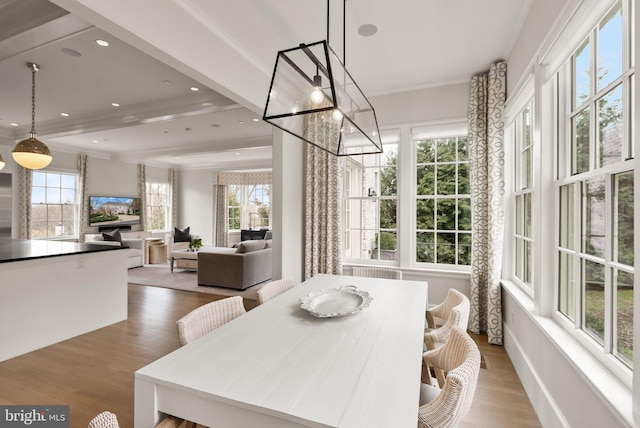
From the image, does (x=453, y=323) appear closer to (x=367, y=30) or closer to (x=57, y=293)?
(x=367, y=30)

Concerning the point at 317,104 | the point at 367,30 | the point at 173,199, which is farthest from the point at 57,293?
the point at 173,199

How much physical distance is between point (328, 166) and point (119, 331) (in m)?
3.13

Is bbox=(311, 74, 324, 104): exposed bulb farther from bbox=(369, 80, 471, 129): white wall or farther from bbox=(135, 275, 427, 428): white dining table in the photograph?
bbox=(369, 80, 471, 129): white wall

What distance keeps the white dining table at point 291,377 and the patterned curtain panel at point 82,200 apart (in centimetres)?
754

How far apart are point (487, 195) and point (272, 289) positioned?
8.19ft

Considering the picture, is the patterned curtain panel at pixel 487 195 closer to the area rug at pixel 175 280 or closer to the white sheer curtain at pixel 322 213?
the white sheer curtain at pixel 322 213

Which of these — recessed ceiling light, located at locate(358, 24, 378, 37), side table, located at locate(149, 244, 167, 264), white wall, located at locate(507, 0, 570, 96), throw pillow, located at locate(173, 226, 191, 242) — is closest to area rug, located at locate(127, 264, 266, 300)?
side table, located at locate(149, 244, 167, 264)

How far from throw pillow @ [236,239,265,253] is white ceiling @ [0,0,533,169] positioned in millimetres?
2338

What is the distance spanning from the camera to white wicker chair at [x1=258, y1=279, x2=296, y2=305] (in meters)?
2.17

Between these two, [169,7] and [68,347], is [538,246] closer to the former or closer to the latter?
[169,7]

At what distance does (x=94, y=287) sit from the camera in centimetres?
352

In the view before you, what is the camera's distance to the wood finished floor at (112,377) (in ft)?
6.59

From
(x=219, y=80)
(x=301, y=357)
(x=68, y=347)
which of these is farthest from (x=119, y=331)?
(x=301, y=357)

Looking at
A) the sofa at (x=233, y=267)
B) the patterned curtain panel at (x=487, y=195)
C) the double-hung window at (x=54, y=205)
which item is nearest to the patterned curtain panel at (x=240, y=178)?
the double-hung window at (x=54, y=205)
